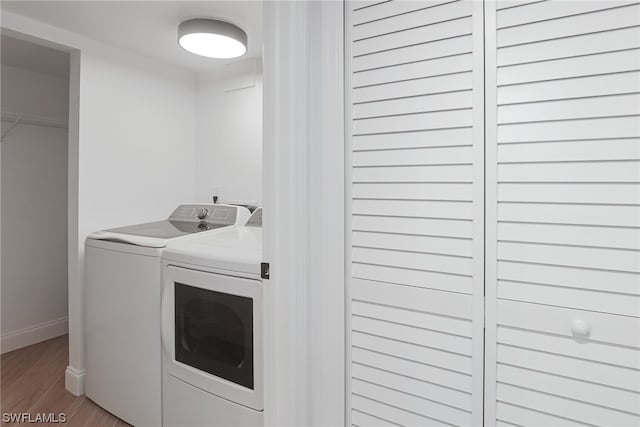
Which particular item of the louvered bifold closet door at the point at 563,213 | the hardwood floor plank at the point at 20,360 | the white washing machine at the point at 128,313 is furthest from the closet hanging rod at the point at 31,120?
the louvered bifold closet door at the point at 563,213

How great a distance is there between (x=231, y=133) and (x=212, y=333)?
5.75ft

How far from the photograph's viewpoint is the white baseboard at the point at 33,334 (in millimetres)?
3062

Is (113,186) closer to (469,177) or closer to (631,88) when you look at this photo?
(469,177)

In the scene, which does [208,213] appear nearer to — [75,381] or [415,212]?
[75,381]

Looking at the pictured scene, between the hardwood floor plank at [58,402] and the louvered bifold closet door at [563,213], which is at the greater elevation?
the louvered bifold closet door at [563,213]

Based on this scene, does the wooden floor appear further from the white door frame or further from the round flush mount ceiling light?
the round flush mount ceiling light

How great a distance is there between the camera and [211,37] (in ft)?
7.27

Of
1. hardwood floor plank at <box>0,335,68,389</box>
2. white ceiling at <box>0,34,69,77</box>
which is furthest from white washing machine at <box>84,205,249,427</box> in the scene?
white ceiling at <box>0,34,69,77</box>

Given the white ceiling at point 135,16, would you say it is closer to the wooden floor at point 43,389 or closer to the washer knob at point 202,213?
the washer knob at point 202,213

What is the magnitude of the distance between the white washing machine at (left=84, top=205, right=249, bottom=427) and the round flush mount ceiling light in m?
1.01

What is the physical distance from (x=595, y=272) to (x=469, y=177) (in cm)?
38

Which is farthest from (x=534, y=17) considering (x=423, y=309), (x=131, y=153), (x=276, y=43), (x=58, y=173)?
(x=58, y=173)

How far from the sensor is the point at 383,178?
1.18 metres

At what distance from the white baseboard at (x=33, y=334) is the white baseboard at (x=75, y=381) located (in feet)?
3.43
